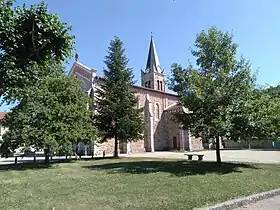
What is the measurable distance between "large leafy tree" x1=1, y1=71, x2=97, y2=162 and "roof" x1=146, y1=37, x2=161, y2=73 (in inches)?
1562

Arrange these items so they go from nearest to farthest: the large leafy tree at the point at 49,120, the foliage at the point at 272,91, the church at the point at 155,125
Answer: the foliage at the point at 272,91
the large leafy tree at the point at 49,120
the church at the point at 155,125

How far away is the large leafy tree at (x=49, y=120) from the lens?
1805cm

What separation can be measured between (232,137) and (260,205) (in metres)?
7.26

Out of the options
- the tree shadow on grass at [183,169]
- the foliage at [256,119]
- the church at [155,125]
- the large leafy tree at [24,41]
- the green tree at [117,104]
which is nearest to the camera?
the large leafy tree at [24,41]

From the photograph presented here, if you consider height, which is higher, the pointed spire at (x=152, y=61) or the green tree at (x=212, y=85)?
Result: the pointed spire at (x=152, y=61)

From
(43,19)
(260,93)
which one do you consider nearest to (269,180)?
(260,93)

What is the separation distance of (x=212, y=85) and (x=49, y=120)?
36.1 feet

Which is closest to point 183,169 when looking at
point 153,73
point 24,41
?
point 24,41

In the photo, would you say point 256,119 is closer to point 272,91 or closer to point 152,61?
point 272,91

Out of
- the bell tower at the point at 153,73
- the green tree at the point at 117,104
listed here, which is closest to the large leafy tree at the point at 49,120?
the green tree at the point at 117,104

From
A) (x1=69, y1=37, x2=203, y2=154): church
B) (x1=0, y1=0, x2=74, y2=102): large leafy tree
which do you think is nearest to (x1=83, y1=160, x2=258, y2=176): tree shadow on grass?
(x1=0, y1=0, x2=74, y2=102): large leafy tree

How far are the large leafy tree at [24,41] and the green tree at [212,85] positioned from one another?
996cm

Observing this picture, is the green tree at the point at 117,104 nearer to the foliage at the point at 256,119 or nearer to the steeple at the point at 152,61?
the foliage at the point at 256,119

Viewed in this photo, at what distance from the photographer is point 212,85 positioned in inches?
606
